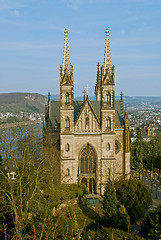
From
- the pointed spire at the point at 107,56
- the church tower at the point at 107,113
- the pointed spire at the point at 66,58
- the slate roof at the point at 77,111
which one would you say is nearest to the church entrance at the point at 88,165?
the church tower at the point at 107,113

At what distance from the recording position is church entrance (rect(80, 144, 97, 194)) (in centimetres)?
3909

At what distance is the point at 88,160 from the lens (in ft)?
128

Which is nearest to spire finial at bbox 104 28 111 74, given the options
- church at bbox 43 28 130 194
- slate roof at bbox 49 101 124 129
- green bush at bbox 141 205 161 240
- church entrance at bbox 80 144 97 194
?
church at bbox 43 28 130 194

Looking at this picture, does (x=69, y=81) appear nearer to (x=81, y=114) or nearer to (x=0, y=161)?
(x=81, y=114)

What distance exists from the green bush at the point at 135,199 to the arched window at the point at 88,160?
25.9ft

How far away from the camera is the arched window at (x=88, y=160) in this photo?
128 ft

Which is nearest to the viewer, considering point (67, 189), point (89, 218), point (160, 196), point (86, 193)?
point (89, 218)

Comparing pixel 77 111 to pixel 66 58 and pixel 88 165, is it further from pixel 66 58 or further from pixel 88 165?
pixel 88 165

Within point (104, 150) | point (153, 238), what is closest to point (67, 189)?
point (104, 150)

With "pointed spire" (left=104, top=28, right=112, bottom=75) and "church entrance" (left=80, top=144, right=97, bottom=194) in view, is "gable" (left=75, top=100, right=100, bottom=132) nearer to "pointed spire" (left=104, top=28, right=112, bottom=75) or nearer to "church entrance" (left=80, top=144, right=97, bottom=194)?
"church entrance" (left=80, top=144, right=97, bottom=194)

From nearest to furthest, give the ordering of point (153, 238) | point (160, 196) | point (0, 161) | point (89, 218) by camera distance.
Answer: point (153, 238) → point (0, 161) → point (89, 218) → point (160, 196)

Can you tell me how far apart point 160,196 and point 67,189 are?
1579 centimetres

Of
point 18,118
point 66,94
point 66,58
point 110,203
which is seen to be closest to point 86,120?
point 66,94

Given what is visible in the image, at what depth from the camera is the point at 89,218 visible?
31.4 m
